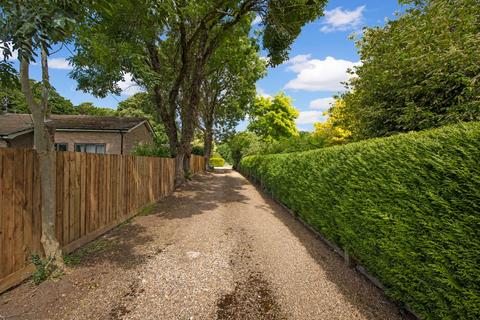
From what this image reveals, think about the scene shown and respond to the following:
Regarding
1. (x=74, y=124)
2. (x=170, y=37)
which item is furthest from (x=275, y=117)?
(x=74, y=124)

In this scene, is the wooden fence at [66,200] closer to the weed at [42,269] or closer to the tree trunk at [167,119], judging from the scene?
the weed at [42,269]

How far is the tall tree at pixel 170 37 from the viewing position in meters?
4.67

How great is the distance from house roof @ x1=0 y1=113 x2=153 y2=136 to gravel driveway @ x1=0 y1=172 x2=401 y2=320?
13.9 meters

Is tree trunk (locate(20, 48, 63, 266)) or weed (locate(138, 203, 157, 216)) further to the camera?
weed (locate(138, 203, 157, 216))

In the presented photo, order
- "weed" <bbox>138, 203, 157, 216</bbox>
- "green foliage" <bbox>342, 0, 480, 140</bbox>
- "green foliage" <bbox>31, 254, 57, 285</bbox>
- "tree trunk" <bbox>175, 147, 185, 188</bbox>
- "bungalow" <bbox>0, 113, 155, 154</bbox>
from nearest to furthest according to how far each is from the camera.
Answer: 1. "green foliage" <bbox>31, 254, 57, 285</bbox>
2. "green foliage" <bbox>342, 0, 480, 140</bbox>
3. "weed" <bbox>138, 203, 157, 216</bbox>
4. "tree trunk" <bbox>175, 147, 185, 188</bbox>
5. "bungalow" <bbox>0, 113, 155, 154</bbox>

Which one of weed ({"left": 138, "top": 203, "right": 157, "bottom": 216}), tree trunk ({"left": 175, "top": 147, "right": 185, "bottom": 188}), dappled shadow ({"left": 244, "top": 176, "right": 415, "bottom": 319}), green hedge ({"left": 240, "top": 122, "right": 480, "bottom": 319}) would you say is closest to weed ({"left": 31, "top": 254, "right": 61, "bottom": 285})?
weed ({"left": 138, "top": 203, "right": 157, "bottom": 216})

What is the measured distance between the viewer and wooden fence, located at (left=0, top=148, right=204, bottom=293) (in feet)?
11.3

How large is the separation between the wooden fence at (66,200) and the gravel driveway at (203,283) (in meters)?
A: 0.42

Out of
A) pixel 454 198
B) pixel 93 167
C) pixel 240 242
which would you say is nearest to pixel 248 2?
pixel 93 167

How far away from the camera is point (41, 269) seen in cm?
374

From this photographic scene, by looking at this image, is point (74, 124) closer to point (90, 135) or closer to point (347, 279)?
point (90, 135)

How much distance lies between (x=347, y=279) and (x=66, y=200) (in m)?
5.28

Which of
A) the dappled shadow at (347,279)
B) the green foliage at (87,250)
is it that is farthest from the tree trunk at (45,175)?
the dappled shadow at (347,279)

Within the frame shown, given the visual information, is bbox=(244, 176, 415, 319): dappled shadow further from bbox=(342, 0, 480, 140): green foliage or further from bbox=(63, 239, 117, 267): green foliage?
bbox=(63, 239, 117, 267): green foliage
